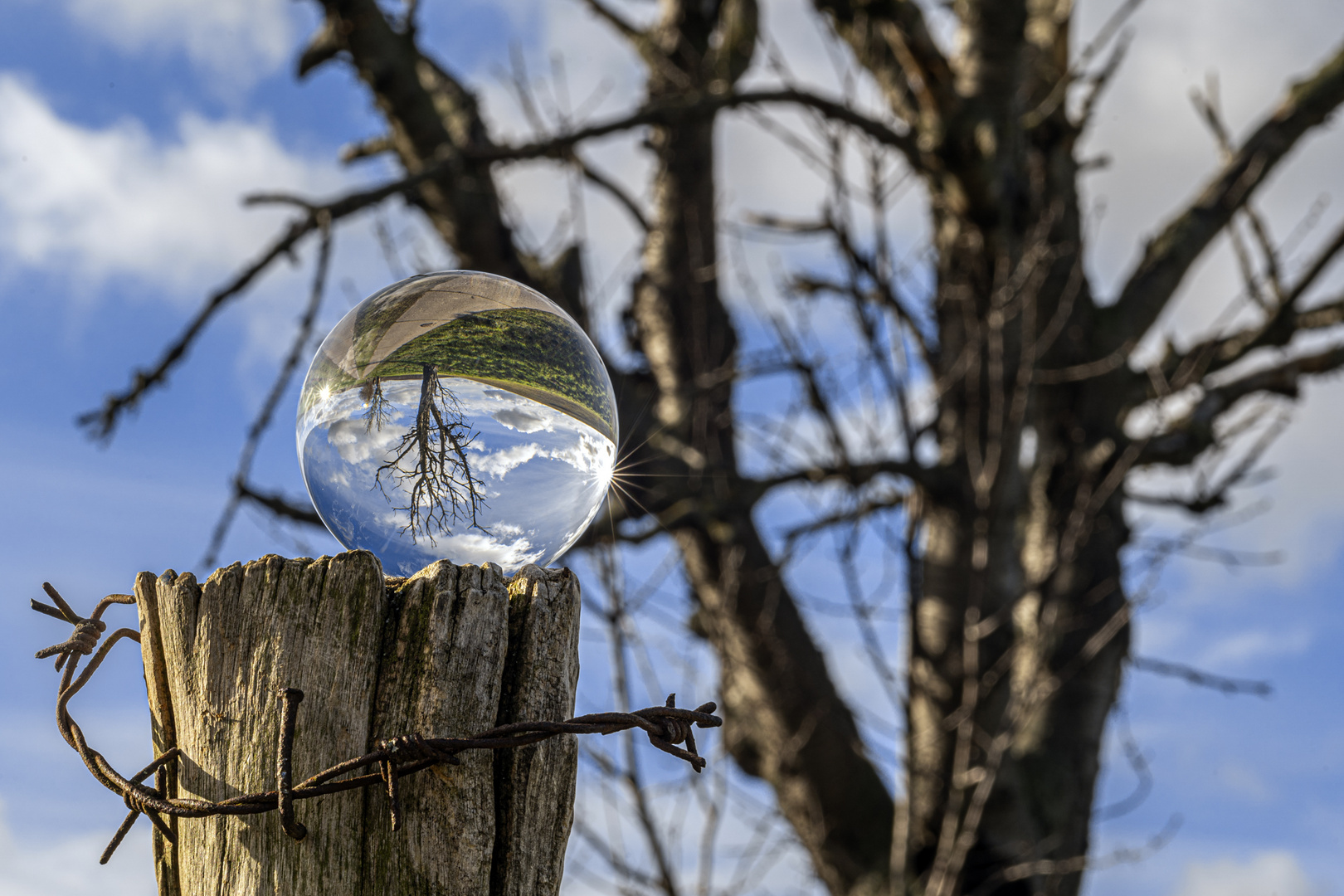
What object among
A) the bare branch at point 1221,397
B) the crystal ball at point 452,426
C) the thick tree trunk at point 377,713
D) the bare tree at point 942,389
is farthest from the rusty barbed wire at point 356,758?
the bare branch at point 1221,397

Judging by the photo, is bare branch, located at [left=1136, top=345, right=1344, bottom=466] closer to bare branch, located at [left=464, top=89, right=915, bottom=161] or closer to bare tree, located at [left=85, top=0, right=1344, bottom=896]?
bare tree, located at [left=85, top=0, right=1344, bottom=896]

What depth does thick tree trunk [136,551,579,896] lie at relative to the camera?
126 cm

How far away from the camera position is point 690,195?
585 cm

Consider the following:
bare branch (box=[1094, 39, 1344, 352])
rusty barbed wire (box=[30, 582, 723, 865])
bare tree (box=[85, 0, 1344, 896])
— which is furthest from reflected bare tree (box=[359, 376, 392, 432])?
bare branch (box=[1094, 39, 1344, 352])

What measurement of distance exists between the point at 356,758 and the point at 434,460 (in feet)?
1.32

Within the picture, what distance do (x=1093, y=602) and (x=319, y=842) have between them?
179 inches

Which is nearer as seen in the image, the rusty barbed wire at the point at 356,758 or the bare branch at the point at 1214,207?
the rusty barbed wire at the point at 356,758

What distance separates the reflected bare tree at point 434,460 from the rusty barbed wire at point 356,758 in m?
0.31

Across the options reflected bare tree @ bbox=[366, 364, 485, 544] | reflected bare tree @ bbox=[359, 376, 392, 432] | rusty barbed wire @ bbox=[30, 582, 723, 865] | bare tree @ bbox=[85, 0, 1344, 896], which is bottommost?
rusty barbed wire @ bbox=[30, 582, 723, 865]

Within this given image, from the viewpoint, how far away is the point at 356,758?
1247 mm

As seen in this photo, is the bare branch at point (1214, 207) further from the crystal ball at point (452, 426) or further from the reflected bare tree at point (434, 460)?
the reflected bare tree at point (434, 460)

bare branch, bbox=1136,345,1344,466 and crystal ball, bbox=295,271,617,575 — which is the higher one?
Answer: bare branch, bbox=1136,345,1344,466

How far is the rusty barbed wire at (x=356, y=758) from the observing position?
1212 mm

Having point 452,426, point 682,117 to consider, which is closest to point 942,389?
point 682,117
